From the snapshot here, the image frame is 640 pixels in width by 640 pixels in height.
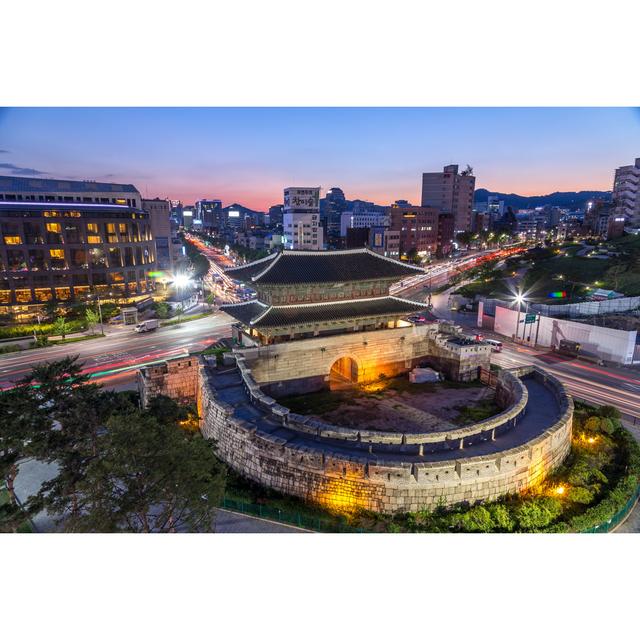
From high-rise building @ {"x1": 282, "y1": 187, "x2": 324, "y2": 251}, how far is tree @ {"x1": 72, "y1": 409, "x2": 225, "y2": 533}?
Answer: 96.5 m

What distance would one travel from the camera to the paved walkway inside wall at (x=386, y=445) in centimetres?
2070

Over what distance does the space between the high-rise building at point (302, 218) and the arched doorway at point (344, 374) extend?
249 ft

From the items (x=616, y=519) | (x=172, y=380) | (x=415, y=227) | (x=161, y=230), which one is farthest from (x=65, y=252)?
(x=415, y=227)

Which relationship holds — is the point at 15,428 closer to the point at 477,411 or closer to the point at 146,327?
the point at 477,411

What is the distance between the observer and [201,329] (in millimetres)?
51531

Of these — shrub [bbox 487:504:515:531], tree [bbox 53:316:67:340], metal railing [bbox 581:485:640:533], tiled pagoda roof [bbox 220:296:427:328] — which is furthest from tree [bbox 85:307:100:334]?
metal railing [bbox 581:485:640:533]

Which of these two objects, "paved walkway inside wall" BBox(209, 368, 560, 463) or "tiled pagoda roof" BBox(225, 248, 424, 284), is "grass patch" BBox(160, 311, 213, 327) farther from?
"paved walkway inside wall" BBox(209, 368, 560, 463)

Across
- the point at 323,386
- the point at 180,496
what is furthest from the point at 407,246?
the point at 180,496

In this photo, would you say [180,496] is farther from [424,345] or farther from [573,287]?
[573,287]

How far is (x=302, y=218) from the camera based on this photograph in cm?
10844

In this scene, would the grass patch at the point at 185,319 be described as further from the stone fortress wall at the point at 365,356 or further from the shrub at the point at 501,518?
the shrub at the point at 501,518

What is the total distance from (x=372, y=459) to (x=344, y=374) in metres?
16.4

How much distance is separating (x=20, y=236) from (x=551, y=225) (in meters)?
214

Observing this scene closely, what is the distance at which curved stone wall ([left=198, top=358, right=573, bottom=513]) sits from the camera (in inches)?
749
